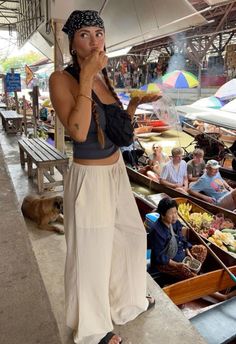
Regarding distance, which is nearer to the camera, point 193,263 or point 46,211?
point 46,211

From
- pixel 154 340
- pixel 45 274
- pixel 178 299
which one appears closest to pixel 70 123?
pixel 154 340

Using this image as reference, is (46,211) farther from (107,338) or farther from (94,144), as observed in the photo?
(94,144)

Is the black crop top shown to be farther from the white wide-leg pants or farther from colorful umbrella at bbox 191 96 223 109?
colorful umbrella at bbox 191 96 223 109

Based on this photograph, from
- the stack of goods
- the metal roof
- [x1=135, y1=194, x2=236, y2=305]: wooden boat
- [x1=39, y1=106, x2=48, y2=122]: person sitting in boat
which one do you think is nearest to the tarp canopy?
the stack of goods

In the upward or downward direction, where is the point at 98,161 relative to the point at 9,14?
downward

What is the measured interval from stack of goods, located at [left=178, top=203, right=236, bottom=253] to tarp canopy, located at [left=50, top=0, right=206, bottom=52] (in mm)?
3015

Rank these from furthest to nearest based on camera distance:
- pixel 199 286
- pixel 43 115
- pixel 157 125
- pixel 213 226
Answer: pixel 157 125 < pixel 43 115 < pixel 213 226 < pixel 199 286

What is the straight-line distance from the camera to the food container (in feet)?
11.0

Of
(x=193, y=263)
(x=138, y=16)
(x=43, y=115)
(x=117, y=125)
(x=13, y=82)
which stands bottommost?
(x=193, y=263)

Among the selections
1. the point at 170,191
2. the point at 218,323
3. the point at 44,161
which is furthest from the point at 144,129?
the point at 218,323

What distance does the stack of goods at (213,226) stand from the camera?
13.8ft

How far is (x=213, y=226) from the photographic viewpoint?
15.5 feet

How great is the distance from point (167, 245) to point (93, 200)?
1965 mm

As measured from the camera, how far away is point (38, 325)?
131 cm
